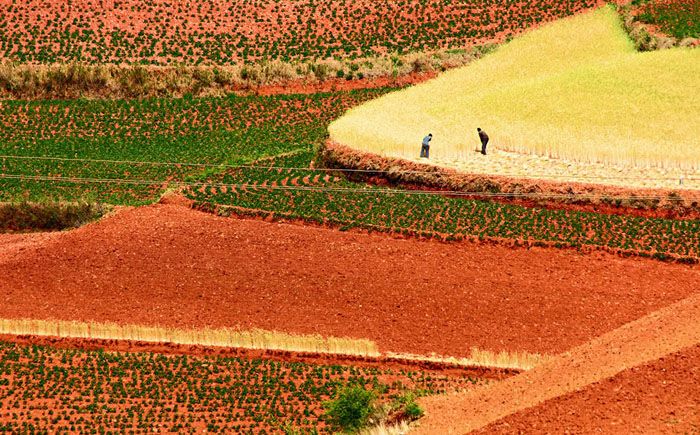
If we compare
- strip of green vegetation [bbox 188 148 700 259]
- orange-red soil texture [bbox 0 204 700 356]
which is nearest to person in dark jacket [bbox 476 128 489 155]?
strip of green vegetation [bbox 188 148 700 259]

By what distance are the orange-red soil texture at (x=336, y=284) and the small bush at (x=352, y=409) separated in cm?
669

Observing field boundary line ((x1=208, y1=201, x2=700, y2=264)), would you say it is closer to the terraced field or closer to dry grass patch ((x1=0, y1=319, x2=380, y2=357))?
dry grass patch ((x1=0, y1=319, x2=380, y2=357))

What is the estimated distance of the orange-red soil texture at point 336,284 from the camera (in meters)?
47.5

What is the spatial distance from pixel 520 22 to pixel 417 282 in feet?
105

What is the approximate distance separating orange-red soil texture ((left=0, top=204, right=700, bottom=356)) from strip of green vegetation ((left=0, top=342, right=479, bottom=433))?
9.38 feet

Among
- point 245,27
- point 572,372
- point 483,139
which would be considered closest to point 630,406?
point 572,372

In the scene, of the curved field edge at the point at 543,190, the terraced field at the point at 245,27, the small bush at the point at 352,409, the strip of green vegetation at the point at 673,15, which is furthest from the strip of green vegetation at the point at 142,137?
the small bush at the point at 352,409

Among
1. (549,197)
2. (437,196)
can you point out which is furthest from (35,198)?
(549,197)

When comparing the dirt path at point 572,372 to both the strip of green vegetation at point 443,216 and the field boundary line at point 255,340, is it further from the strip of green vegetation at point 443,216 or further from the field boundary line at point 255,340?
the strip of green vegetation at point 443,216

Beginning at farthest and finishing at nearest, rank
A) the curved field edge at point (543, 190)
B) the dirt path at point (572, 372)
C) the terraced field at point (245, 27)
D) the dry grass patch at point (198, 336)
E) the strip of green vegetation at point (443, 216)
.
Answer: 1. the terraced field at point (245, 27)
2. the curved field edge at point (543, 190)
3. the strip of green vegetation at point (443, 216)
4. the dry grass patch at point (198, 336)
5. the dirt path at point (572, 372)

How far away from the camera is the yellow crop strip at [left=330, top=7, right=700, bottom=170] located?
58250 mm

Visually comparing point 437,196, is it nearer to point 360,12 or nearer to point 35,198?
point 35,198

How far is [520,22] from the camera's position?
257 ft

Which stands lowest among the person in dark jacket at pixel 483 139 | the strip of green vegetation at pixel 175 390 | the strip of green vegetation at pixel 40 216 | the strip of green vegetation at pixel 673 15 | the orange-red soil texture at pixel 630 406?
the strip of green vegetation at pixel 175 390
